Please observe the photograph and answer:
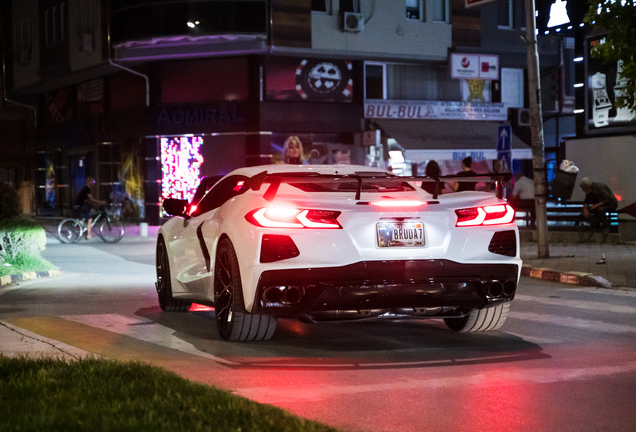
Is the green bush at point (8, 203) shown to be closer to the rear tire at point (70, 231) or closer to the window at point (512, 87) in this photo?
the rear tire at point (70, 231)

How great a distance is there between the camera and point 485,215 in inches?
299

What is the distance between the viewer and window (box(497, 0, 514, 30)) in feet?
126

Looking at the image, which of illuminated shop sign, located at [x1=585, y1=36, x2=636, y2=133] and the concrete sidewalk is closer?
the concrete sidewalk

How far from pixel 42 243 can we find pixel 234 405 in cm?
1140

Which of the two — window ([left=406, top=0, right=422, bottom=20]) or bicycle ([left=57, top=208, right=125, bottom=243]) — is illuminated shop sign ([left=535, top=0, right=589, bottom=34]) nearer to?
window ([left=406, top=0, right=422, bottom=20])

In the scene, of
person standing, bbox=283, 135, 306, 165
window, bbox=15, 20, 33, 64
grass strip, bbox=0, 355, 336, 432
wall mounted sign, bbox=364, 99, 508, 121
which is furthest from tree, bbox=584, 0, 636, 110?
window, bbox=15, 20, 33, 64

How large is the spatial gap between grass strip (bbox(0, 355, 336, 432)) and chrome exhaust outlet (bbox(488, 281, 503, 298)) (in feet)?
8.72

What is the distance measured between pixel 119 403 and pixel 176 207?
4.58 meters

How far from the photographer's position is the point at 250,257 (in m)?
7.23

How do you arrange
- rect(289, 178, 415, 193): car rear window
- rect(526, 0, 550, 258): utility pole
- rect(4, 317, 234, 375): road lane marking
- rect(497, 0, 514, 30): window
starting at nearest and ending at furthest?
rect(4, 317, 234, 375): road lane marking, rect(289, 178, 415, 193): car rear window, rect(526, 0, 550, 258): utility pole, rect(497, 0, 514, 30): window

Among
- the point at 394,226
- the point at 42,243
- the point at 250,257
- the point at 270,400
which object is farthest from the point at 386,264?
the point at 42,243

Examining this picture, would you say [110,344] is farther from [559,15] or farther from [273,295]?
[559,15]

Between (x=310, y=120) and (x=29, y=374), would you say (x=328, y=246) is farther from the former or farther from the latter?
(x=310, y=120)

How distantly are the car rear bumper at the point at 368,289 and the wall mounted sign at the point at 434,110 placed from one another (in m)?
28.4
